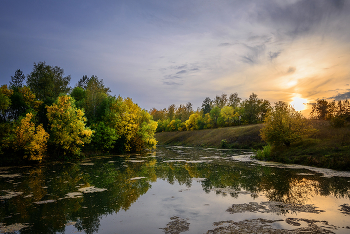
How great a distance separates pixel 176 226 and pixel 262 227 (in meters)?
2.90

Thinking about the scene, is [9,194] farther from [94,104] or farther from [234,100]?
[234,100]

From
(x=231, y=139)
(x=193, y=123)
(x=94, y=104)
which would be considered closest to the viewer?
(x=94, y=104)

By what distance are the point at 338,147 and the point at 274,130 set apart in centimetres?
680

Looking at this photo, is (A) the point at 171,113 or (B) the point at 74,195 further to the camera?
(A) the point at 171,113

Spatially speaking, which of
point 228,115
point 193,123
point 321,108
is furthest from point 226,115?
point 321,108

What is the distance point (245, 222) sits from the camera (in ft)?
24.5

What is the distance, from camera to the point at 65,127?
83.3 ft

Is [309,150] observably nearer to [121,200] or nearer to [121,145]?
[121,200]

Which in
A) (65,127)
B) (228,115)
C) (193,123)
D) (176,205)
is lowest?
(176,205)

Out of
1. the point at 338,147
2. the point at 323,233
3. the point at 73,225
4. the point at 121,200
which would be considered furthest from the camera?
the point at 338,147

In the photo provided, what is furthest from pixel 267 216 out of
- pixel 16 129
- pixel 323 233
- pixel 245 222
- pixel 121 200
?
pixel 16 129

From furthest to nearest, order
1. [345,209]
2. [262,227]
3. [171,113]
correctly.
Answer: [171,113] < [345,209] < [262,227]

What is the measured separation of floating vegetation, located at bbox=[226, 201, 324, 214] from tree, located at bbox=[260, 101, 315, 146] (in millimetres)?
17866

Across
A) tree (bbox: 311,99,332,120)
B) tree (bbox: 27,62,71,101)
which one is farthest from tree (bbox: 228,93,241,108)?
tree (bbox: 27,62,71,101)
